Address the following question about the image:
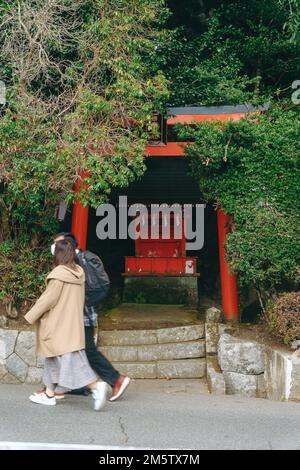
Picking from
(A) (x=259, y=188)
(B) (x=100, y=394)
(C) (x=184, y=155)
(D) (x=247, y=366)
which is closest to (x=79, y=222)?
(C) (x=184, y=155)

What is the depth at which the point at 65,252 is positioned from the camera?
22.9 feet

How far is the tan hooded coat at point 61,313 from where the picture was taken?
22.6 feet

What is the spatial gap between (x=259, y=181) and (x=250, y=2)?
13.0ft

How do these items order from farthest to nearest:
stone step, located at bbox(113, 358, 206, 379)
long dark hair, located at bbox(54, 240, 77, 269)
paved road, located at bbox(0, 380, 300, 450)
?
stone step, located at bbox(113, 358, 206, 379), long dark hair, located at bbox(54, 240, 77, 269), paved road, located at bbox(0, 380, 300, 450)

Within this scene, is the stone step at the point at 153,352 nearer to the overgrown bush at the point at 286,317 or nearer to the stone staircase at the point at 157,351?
the stone staircase at the point at 157,351

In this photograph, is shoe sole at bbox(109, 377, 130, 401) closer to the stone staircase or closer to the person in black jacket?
the person in black jacket

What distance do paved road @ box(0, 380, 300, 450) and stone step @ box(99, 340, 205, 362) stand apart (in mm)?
1288

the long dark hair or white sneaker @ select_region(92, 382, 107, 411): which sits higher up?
the long dark hair

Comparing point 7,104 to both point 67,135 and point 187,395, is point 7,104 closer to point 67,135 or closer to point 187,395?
point 67,135

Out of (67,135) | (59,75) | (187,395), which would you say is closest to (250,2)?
(59,75)

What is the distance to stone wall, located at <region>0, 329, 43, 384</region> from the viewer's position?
8.91 m

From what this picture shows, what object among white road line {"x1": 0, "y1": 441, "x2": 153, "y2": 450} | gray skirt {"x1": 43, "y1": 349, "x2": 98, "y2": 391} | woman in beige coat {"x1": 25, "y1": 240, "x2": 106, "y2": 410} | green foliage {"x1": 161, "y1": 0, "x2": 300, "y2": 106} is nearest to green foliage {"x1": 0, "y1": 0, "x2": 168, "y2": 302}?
green foliage {"x1": 161, "y1": 0, "x2": 300, "y2": 106}

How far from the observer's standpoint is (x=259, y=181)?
912 centimetres
